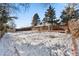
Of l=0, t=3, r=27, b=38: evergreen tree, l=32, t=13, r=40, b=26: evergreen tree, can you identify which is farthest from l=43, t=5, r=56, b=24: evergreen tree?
l=0, t=3, r=27, b=38: evergreen tree

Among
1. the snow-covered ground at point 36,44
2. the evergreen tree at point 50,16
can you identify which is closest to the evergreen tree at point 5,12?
the snow-covered ground at point 36,44

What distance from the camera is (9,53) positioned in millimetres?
957

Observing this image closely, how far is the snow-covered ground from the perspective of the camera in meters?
0.95

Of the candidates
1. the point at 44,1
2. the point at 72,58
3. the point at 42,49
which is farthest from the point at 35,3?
the point at 72,58

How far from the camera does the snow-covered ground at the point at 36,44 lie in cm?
95

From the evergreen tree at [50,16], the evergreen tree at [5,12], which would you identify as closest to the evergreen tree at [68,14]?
the evergreen tree at [50,16]

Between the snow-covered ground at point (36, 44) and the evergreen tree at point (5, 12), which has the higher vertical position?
the evergreen tree at point (5, 12)

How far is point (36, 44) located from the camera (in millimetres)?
961

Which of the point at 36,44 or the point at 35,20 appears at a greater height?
the point at 35,20

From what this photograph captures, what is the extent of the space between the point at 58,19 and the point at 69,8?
88 mm

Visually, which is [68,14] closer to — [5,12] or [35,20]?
[35,20]

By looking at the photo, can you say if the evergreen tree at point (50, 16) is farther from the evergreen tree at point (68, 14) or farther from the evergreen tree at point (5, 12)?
the evergreen tree at point (5, 12)

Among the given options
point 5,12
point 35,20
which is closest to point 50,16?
point 35,20

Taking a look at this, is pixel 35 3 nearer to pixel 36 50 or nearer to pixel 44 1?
pixel 44 1
